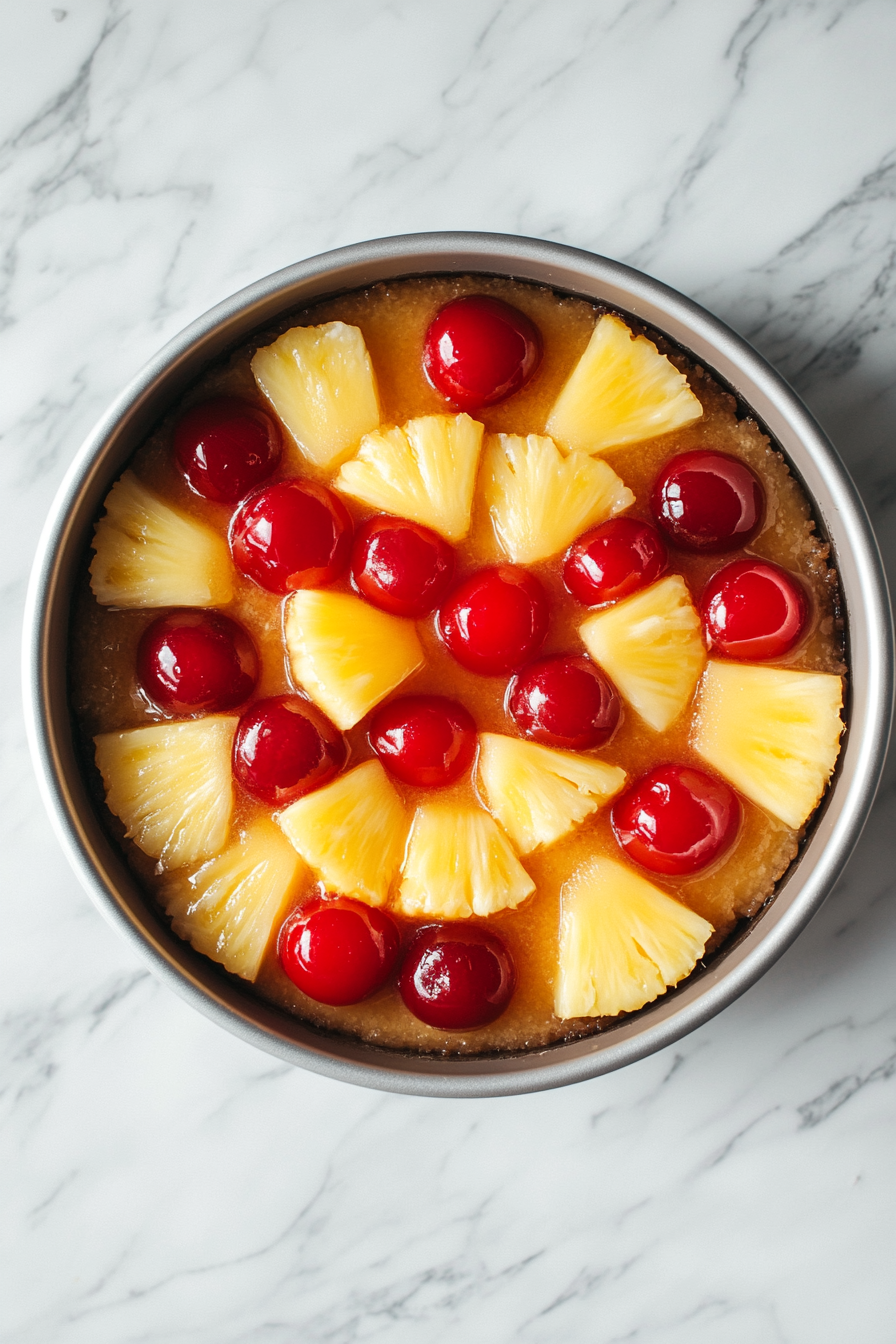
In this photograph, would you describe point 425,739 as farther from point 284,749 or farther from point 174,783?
point 174,783

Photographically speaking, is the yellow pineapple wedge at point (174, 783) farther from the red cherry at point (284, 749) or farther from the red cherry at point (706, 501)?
the red cherry at point (706, 501)

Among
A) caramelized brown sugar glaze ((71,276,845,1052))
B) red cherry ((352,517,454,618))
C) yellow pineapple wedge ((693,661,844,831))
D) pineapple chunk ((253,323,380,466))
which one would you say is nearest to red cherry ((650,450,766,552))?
caramelized brown sugar glaze ((71,276,845,1052))

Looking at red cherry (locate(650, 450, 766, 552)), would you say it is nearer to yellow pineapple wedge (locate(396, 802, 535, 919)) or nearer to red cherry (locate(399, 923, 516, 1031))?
yellow pineapple wedge (locate(396, 802, 535, 919))

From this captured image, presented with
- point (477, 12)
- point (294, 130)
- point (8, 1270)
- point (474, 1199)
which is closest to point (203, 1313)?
point (8, 1270)

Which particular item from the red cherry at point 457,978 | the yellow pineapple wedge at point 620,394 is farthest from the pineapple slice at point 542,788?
the yellow pineapple wedge at point 620,394

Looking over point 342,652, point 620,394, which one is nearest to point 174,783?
point 342,652
